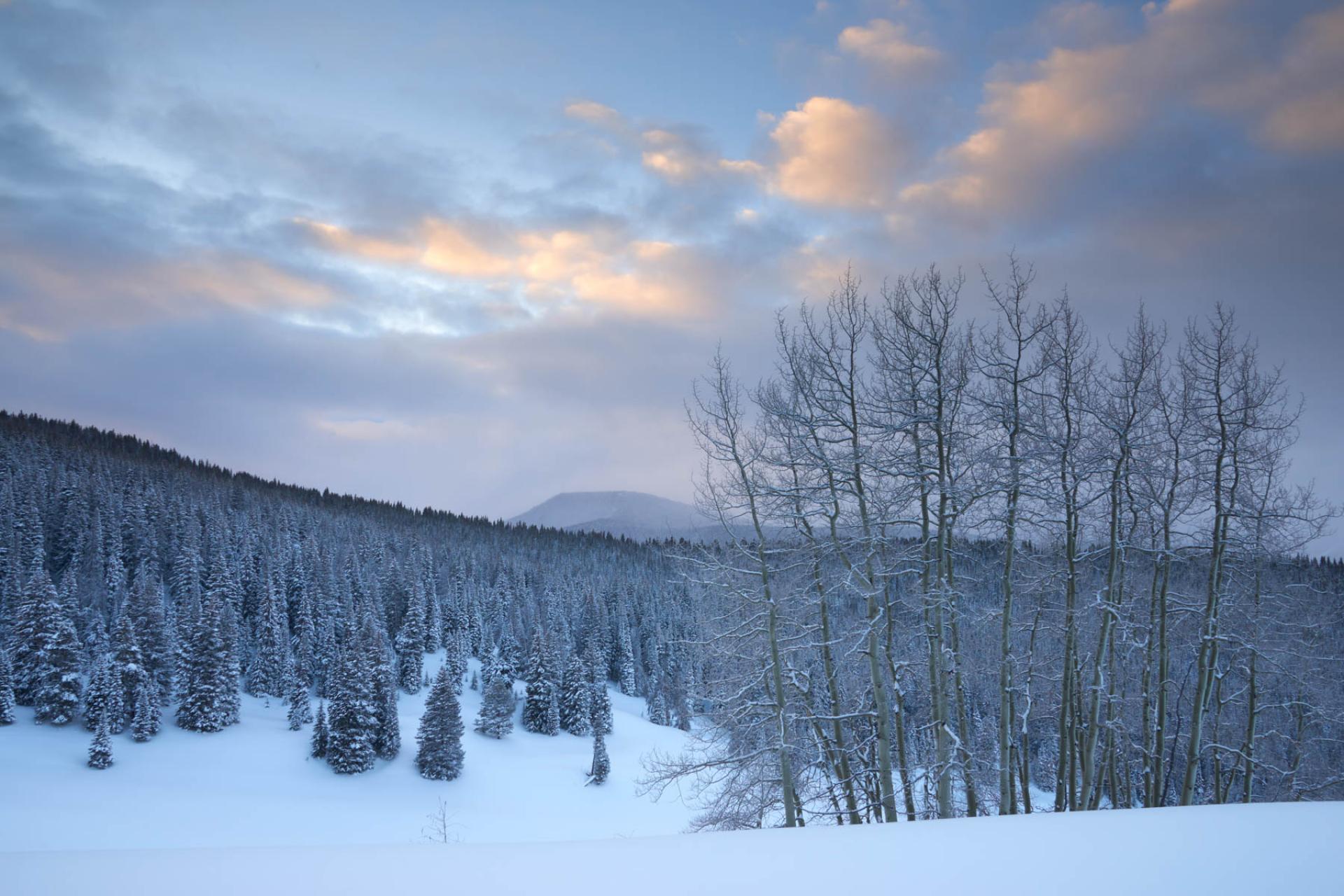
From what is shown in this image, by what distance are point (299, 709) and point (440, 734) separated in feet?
43.3

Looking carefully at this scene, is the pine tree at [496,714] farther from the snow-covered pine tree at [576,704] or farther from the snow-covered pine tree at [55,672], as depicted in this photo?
the snow-covered pine tree at [55,672]

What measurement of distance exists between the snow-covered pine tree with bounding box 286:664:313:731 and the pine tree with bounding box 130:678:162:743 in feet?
27.3

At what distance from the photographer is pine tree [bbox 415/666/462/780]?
147 ft

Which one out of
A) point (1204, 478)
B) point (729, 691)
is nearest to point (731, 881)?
point (729, 691)

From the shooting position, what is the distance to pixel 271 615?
181 ft

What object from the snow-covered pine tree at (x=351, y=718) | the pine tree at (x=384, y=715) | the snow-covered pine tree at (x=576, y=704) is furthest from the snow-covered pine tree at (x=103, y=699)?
the snow-covered pine tree at (x=576, y=704)

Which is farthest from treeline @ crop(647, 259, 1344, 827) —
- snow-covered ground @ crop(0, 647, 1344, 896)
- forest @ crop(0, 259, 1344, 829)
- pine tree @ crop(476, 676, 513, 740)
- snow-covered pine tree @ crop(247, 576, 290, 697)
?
snow-covered pine tree @ crop(247, 576, 290, 697)

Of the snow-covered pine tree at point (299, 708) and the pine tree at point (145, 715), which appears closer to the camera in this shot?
the pine tree at point (145, 715)

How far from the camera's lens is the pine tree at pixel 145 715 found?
42438 millimetres

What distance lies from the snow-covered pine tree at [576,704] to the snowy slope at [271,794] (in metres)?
5.09

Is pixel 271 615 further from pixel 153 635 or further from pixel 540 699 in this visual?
pixel 540 699

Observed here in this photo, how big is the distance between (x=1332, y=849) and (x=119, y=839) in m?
43.7

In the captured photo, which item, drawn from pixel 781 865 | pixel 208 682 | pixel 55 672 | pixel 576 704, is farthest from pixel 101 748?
pixel 781 865

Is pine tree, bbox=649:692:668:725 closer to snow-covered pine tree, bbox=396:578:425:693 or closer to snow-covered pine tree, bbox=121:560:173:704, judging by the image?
snow-covered pine tree, bbox=396:578:425:693
